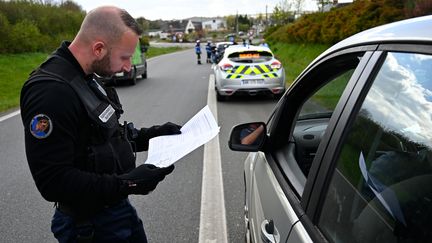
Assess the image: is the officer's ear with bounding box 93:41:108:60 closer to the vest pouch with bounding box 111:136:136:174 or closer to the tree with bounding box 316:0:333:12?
the vest pouch with bounding box 111:136:136:174

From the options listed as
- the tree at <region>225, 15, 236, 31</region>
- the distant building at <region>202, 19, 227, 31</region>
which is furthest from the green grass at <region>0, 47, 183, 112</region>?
the distant building at <region>202, 19, 227, 31</region>

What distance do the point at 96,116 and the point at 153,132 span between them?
0.67 m

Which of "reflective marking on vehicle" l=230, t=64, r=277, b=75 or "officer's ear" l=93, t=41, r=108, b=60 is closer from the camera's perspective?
"officer's ear" l=93, t=41, r=108, b=60

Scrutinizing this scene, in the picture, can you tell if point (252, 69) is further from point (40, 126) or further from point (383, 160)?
point (383, 160)

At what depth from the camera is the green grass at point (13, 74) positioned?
39.4ft

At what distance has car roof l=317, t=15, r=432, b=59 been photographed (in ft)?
3.87

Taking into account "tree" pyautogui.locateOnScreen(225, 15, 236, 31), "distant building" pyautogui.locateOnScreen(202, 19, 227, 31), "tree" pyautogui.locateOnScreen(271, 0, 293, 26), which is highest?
"tree" pyautogui.locateOnScreen(271, 0, 293, 26)

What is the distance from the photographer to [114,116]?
190cm

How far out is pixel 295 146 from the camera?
2354 millimetres

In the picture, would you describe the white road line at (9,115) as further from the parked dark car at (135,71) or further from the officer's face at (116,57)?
the officer's face at (116,57)

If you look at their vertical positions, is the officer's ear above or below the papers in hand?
above

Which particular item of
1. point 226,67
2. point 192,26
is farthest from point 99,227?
point 192,26

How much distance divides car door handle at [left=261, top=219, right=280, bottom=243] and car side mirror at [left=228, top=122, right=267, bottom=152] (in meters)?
0.43

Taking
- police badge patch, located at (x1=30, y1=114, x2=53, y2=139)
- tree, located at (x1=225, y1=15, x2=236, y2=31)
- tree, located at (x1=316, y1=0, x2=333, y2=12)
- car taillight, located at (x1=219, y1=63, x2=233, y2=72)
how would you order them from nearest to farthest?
1. police badge patch, located at (x1=30, y1=114, x2=53, y2=139)
2. car taillight, located at (x1=219, y1=63, x2=233, y2=72)
3. tree, located at (x1=316, y1=0, x2=333, y2=12)
4. tree, located at (x1=225, y1=15, x2=236, y2=31)
